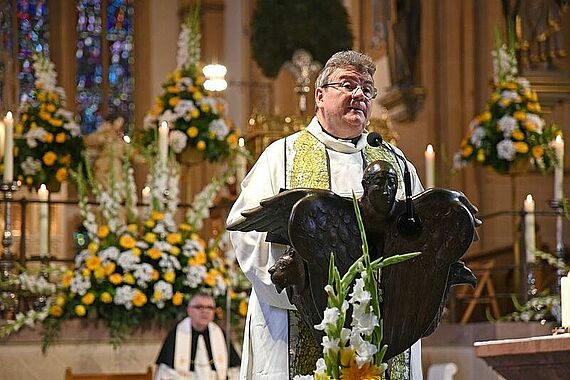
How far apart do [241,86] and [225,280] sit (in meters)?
11.9

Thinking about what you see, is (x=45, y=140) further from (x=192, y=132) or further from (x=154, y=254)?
(x=154, y=254)

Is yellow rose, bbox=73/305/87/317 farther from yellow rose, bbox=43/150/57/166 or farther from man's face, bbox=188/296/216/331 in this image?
yellow rose, bbox=43/150/57/166

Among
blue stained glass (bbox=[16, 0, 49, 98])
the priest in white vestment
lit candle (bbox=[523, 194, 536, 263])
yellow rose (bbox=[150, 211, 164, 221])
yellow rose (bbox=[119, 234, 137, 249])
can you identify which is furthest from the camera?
blue stained glass (bbox=[16, 0, 49, 98])

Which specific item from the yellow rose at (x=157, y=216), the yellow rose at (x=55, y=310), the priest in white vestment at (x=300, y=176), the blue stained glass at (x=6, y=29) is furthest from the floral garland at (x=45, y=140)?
the blue stained glass at (x=6, y=29)

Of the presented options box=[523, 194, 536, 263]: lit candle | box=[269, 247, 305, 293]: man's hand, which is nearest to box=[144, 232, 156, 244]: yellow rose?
box=[523, 194, 536, 263]: lit candle

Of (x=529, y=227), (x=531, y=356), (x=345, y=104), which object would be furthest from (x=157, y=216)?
(x=531, y=356)

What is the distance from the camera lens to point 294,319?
4562 mm

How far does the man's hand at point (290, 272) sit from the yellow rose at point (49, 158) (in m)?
6.31

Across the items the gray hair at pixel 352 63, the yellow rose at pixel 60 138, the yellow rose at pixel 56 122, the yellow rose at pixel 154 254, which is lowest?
the yellow rose at pixel 154 254

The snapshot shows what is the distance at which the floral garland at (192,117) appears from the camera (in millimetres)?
10367

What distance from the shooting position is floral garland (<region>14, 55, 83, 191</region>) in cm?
1009

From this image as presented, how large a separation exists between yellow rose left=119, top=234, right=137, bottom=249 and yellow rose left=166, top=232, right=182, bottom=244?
192 mm

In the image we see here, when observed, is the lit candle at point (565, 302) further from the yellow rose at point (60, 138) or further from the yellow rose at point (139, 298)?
the yellow rose at point (60, 138)

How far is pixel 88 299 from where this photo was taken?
27.8 ft
